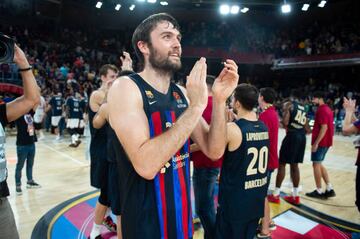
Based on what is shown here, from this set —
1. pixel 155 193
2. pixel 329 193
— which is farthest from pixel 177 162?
pixel 329 193

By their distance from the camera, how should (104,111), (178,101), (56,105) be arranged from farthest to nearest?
(56,105)
(104,111)
(178,101)

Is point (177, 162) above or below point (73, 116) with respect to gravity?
above

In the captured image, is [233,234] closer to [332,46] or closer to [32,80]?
[32,80]

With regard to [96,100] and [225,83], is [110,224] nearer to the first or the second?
[96,100]

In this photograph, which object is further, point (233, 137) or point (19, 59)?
point (233, 137)

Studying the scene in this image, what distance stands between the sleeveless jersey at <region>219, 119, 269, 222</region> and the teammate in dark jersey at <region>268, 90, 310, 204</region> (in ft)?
7.80

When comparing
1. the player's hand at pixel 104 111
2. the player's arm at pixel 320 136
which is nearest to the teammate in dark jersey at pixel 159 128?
the player's hand at pixel 104 111

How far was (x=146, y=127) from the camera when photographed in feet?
5.31

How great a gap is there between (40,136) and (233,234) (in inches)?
421

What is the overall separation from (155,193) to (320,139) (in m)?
4.40

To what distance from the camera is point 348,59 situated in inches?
711

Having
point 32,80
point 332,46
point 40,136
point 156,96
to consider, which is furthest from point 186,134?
point 332,46

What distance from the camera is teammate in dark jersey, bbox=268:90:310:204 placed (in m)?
5.05

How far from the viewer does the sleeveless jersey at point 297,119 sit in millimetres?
5016
